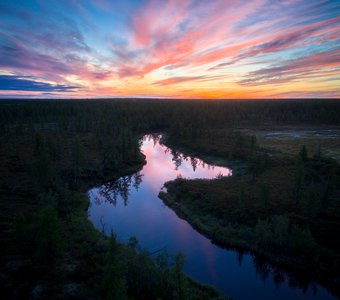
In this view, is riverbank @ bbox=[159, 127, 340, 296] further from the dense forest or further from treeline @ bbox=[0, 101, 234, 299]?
treeline @ bbox=[0, 101, 234, 299]

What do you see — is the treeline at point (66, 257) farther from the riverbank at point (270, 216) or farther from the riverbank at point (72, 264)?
the riverbank at point (270, 216)

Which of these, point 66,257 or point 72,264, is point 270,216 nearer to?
point 72,264

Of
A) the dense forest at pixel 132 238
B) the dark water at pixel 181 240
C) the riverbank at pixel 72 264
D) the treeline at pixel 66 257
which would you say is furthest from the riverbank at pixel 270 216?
the riverbank at pixel 72 264

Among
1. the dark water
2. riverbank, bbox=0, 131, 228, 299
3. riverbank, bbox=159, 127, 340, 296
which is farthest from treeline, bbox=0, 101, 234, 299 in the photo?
riverbank, bbox=159, 127, 340, 296

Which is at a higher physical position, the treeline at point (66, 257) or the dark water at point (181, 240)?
the treeline at point (66, 257)

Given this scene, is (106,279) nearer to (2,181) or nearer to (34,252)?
(34,252)

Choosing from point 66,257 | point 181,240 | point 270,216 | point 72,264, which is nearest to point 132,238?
point 72,264

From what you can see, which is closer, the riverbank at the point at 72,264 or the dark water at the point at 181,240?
the riverbank at the point at 72,264
